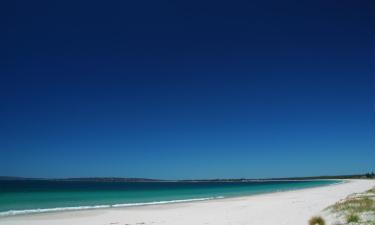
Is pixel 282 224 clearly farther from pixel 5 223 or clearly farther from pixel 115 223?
pixel 5 223

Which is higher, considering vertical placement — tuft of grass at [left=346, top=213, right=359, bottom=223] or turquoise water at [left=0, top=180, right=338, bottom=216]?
tuft of grass at [left=346, top=213, right=359, bottom=223]

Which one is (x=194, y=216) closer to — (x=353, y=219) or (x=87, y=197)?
(x=353, y=219)

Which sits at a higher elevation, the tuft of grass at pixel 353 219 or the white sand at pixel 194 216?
the tuft of grass at pixel 353 219

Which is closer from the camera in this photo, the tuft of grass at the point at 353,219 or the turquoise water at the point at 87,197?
the tuft of grass at the point at 353,219

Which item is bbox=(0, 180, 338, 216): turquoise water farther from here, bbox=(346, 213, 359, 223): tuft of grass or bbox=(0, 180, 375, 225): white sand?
bbox=(346, 213, 359, 223): tuft of grass

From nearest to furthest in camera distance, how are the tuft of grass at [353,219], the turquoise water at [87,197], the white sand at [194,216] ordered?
1. the tuft of grass at [353,219]
2. the white sand at [194,216]
3. the turquoise water at [87,197]

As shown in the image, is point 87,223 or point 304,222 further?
point 87,223

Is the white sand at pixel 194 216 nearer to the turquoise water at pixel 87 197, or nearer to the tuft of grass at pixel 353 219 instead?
the tuft of grass at pixel 353 219

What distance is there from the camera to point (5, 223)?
60.4 feet

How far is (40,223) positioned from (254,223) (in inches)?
442

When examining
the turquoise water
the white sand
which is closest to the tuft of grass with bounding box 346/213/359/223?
the white sand

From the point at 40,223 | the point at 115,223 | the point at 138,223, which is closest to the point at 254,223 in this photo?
the point at 138,223

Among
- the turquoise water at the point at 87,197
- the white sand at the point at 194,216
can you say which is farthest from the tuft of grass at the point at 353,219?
the turquoise water at the point at 87,197

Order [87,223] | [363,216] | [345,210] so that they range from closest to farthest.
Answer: [363,216]
[345,210]
[87,223]
